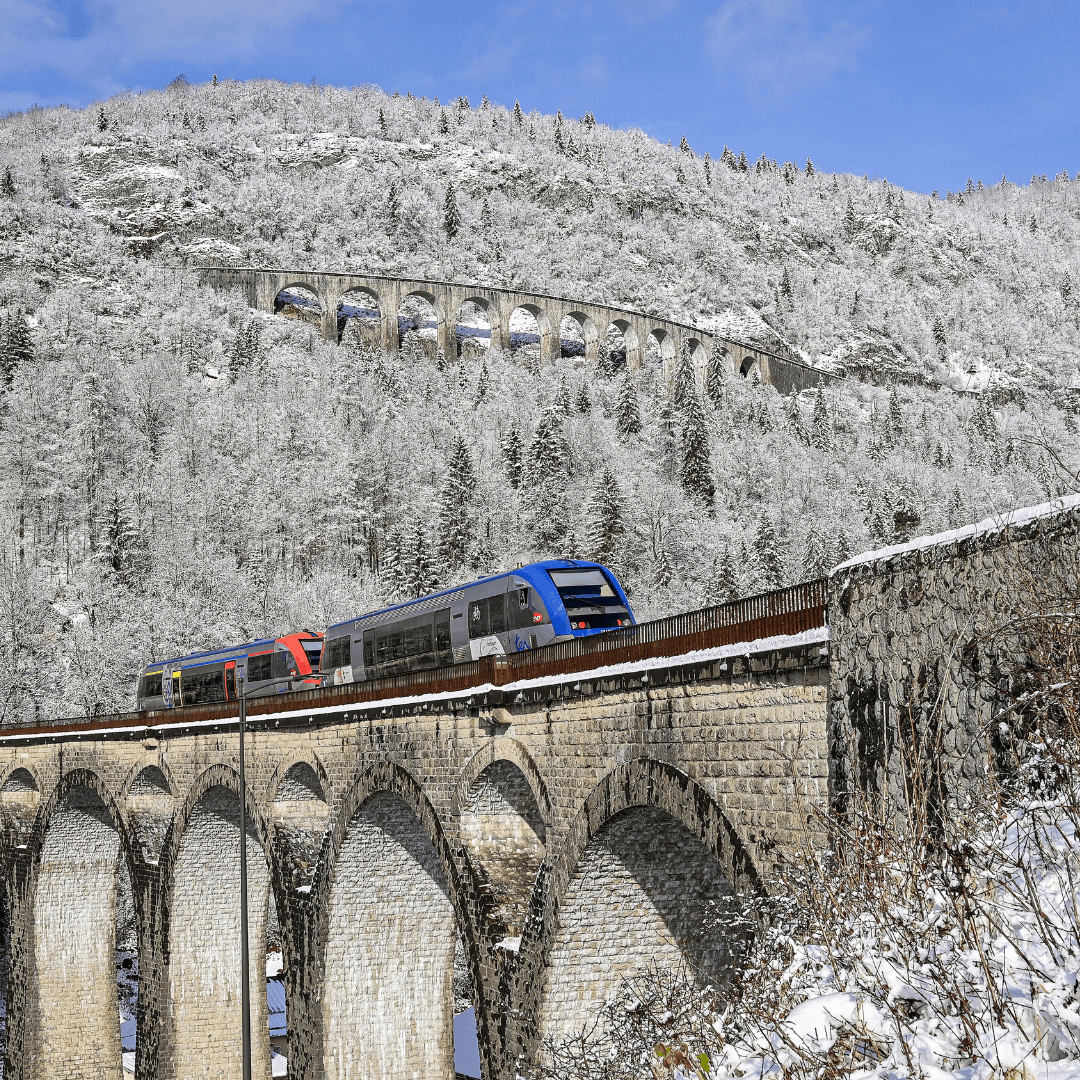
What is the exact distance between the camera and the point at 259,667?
32656mm

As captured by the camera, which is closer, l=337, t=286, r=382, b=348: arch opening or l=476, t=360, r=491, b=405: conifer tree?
l=476, t=360, r=491, b=405: conifer tree

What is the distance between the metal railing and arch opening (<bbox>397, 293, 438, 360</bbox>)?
84145 millimetres

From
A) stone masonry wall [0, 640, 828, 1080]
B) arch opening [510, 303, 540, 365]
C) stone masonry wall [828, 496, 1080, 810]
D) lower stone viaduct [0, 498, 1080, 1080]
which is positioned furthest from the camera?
arch opening [510, 303, 540, 365]

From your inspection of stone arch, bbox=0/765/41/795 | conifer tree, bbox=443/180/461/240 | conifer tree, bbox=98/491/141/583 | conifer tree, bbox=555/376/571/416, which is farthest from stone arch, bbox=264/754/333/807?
conifer tree, bbox=443/180/461/240

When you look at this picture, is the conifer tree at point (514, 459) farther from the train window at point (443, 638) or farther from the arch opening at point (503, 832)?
the arch opening at point (503, 832)

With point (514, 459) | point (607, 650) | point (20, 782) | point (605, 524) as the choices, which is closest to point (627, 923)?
point (607, 650)

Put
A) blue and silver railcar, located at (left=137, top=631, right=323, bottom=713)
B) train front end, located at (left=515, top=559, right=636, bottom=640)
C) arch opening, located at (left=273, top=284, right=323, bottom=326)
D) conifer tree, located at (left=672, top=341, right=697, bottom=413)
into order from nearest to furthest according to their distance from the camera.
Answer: train front end, located at (left=515, top=559, right=636, bottom=640)
blue and silver railcar, located at (left=137, top=631, right=323, bottom=713)
conifer tree, located at (left=672, top=341, right=697, bottom=413)
arch opening, located at (left=273, top=284, right=323, bottom=326)

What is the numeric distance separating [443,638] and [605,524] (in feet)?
119

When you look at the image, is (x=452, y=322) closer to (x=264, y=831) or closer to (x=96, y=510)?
(x=96, y=510)

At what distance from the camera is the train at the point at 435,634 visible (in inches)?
853

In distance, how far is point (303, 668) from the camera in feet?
103

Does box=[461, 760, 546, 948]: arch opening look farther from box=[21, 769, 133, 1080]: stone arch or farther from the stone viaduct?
the stone viaduct

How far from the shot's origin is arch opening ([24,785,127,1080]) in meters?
32.5

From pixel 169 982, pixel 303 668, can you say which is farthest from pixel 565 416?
pixel 169 982
